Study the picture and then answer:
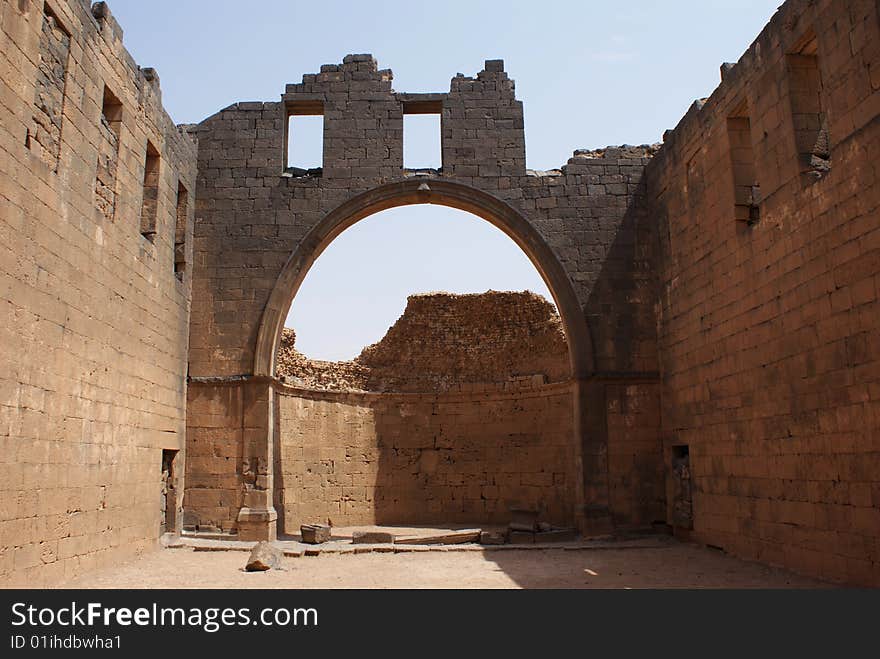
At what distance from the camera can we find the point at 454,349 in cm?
1648

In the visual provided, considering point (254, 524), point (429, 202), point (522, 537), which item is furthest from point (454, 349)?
point (254, 524)

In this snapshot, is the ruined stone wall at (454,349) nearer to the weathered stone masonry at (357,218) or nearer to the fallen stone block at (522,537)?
the weathered stone masonry at (357,218)

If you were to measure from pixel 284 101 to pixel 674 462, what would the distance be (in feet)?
27.9

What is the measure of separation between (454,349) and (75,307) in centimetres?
982

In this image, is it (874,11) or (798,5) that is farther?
(798,5)

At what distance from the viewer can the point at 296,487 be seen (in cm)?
1436

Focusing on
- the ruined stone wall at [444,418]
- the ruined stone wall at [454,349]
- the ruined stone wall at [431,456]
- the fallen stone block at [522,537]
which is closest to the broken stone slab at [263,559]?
the fallen stone block at [522,537]

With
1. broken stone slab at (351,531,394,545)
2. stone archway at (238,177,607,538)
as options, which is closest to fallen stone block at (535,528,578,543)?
stone archway at (238,177,607,538)

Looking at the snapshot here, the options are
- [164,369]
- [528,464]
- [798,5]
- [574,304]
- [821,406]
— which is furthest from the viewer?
[528,464]

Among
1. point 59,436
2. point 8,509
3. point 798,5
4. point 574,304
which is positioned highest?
point 798,5

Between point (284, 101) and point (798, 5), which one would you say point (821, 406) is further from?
point (284, 101)

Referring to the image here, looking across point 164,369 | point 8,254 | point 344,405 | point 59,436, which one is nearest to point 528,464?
point 344,405

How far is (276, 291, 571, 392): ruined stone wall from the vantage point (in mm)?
15844

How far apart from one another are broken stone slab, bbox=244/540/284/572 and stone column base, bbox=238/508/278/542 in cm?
173
